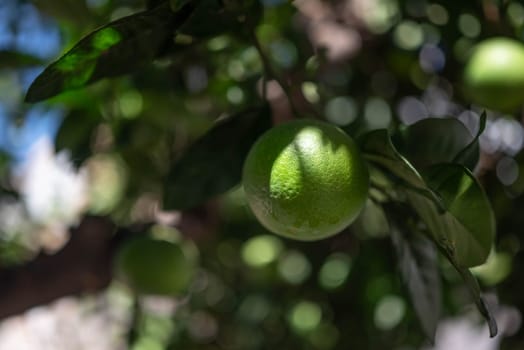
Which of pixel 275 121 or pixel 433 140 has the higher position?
pixel 433 140

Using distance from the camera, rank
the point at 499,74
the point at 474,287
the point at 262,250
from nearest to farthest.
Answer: the point at 474,287, the point at 499,74, the point at 262,250

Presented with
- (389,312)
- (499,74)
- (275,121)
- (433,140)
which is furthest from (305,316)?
(433,140)

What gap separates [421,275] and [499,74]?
0.35m

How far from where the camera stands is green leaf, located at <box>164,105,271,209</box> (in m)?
0.94

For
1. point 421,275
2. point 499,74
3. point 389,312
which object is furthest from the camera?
point 389,312

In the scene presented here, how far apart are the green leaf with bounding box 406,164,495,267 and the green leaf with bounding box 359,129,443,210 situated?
0.06ft

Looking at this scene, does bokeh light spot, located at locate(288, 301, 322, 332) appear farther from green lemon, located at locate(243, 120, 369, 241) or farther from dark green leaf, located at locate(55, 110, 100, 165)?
green lemon, located at locate(243, 120, 369, 241)

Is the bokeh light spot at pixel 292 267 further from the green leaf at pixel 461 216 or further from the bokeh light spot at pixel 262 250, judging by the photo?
the green leaf at pixel 461 216

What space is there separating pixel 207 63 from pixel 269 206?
0.58 metres

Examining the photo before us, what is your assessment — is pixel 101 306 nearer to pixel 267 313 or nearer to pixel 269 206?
pixel 267 313

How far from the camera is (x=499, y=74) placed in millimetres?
1112

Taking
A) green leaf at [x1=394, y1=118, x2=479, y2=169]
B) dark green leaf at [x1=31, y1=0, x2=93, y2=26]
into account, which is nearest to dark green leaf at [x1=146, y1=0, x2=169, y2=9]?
green leaf at [x1=394, y1=118, x2=479, y2=169]

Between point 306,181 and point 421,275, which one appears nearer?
point 306,181

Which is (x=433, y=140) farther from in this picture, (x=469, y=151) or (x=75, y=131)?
(x=75, y=131)
